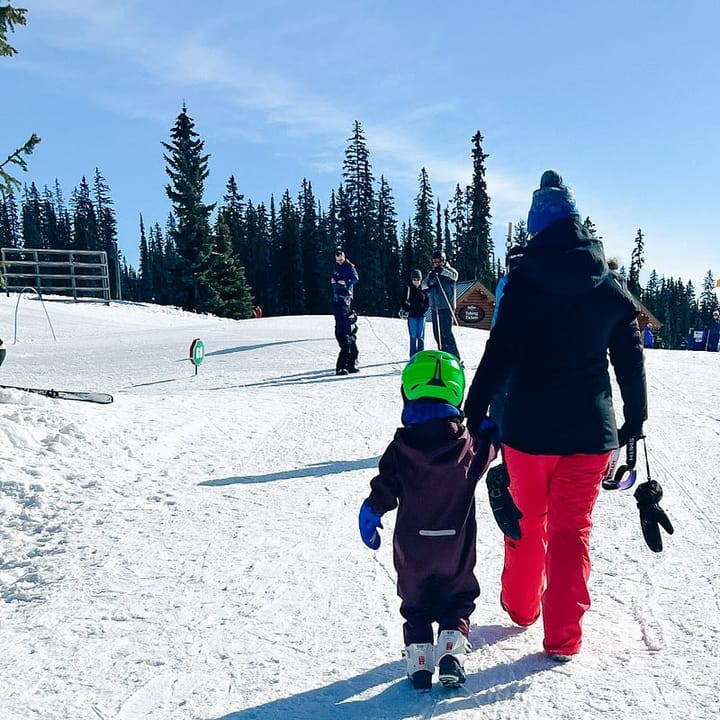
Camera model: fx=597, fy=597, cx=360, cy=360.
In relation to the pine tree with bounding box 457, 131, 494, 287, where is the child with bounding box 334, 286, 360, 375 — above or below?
below

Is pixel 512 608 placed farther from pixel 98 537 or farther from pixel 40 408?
pixel 40 408

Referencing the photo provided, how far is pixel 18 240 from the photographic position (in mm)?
83750

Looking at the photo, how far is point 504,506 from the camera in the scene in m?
2.73

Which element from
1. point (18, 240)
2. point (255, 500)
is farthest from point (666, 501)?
point (18, 240)

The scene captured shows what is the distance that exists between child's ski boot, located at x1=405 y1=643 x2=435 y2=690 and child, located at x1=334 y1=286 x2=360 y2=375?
864cm

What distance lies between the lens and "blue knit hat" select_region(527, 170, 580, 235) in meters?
2.90

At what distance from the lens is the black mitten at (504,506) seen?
2.71m

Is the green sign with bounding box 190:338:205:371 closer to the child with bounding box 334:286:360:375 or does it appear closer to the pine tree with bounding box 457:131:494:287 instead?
the child with bounding box 334:286:360:375

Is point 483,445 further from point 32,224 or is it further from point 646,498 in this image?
point 32,224

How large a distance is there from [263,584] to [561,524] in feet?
6.17

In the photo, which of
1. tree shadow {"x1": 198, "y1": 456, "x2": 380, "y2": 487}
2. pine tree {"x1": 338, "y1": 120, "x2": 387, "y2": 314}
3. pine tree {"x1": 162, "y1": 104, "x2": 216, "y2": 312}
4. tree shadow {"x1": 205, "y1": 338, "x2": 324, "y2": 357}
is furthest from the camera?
pine tree {"x1": 338, "y1": 120, "x2": 387, "y2": 314}

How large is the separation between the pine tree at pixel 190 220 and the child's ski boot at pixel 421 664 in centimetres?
3454

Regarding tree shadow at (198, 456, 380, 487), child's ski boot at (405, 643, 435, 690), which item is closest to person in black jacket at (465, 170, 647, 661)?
child's ski boot at (405, 643, 435, 690)

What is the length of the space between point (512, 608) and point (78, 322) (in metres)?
20.0
